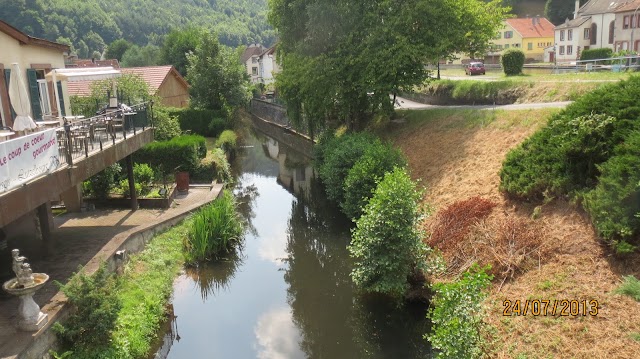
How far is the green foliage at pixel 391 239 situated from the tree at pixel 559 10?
2975 inches

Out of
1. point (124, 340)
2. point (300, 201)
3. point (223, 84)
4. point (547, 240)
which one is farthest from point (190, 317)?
point (223, 84)

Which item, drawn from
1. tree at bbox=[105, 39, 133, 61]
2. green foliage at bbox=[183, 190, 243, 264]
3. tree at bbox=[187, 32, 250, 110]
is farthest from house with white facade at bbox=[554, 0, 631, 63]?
tree at bbox=[105, 39, 133, 61]

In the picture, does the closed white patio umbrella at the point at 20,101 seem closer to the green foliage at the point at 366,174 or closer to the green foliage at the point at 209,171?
the green foliage at the point at 366,174

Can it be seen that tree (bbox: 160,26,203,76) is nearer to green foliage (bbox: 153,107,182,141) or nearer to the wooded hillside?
the wooded hillside

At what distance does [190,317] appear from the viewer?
41.9ft

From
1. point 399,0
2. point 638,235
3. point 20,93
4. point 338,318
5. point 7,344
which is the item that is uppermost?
point 399,0

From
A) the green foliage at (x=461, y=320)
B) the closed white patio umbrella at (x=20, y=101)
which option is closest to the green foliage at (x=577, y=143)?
the green foliage at (x=461, y=320)

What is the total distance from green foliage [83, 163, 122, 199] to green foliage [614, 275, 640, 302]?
16.4 m

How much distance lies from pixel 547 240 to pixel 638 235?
1.95m

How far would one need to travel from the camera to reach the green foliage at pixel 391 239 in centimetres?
1180

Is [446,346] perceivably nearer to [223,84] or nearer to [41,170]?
[41,170]

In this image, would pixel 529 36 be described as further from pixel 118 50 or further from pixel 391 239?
pixel 391 239

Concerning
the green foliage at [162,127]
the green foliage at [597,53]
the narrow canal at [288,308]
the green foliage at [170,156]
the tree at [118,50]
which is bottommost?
the narrow canal at [288,308]

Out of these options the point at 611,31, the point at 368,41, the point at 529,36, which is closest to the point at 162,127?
the point at 368,41
